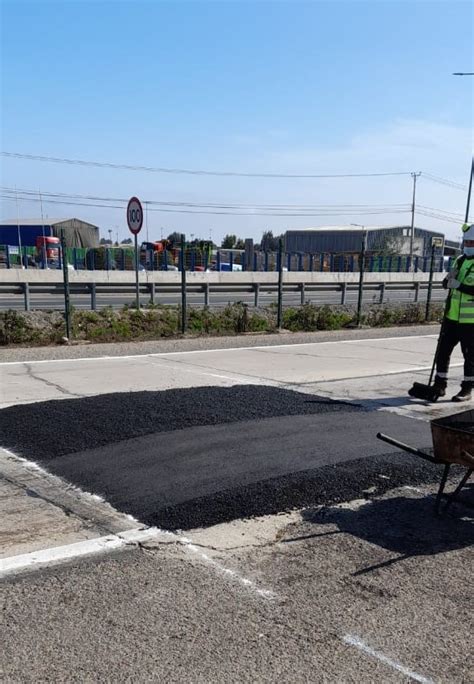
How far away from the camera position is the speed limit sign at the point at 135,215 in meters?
16.3

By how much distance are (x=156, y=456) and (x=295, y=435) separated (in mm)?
1500

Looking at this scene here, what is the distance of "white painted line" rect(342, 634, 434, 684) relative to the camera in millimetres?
3188

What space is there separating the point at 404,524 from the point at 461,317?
470cm

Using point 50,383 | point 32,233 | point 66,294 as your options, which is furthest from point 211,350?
point 32,233

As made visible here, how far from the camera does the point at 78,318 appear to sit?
642 inches

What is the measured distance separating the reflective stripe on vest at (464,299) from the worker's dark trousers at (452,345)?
0.43 ft

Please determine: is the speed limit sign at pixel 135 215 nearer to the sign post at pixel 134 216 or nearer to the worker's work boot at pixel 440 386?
the sign post at pixel 134 216

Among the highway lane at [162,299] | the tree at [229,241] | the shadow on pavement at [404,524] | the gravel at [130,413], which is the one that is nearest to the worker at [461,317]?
the gravel at [130,413]

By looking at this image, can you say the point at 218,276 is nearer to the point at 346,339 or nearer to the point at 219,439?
the point at 346,339

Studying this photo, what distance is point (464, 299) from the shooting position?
29.8 feet

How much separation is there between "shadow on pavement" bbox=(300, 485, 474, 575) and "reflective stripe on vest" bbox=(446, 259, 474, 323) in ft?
13.0

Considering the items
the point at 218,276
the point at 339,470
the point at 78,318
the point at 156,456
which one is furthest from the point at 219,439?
the point at 218,276

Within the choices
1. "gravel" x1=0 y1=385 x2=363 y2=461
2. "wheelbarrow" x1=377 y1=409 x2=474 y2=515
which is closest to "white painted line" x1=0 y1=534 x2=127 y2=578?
"gravel" x1=0 y1=385 x2=363 y2=461

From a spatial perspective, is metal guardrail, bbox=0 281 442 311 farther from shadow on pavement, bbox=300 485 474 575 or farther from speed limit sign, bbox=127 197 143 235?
shadow on pavement, bbox=300 485 474 575
